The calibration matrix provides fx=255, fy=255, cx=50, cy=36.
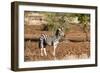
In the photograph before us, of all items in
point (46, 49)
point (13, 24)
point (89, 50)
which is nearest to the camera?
point (13, 24)

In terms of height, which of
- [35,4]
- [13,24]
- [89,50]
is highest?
[35,4]

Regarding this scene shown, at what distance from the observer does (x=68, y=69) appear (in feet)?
6.65

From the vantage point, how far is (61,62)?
6.49ft

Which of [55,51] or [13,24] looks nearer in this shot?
[13,24]

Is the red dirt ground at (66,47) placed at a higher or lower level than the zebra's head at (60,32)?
lower

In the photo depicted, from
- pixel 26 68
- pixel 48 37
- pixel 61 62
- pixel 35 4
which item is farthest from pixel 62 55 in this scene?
pixel 35 4

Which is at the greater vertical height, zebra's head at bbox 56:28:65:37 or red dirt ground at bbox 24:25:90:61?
zebra's head at bbox 56:28:65:37

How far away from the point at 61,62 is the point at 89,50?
0.92 feet

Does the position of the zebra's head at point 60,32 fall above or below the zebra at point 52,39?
above

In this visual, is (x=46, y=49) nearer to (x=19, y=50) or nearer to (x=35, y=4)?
(x=19, y=50)

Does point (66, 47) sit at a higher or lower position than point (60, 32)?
lower

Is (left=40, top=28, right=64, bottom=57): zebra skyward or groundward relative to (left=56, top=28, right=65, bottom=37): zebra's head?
groundward

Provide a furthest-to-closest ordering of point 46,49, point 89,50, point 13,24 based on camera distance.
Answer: point 89,50 < point 46,49 < point 13,24

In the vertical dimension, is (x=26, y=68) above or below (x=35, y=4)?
below
